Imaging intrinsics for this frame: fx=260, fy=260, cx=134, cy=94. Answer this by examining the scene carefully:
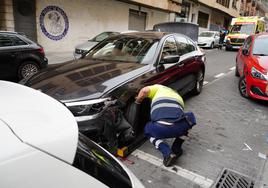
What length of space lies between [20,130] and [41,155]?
160mm

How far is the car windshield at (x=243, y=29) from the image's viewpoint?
20.0m

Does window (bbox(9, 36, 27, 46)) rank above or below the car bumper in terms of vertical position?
above

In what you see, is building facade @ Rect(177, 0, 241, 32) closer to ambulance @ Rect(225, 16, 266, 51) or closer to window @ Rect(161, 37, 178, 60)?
ambulance @ Rect(225, 16, 266, 51)

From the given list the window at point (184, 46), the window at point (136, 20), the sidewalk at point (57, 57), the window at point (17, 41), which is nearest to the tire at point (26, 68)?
the window at point (17, 41)

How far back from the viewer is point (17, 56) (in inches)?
296

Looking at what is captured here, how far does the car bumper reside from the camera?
224 inches

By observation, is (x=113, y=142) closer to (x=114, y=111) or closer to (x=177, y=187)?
(x=114, y=111)

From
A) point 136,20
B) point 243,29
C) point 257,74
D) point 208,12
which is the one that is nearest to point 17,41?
point 257,74

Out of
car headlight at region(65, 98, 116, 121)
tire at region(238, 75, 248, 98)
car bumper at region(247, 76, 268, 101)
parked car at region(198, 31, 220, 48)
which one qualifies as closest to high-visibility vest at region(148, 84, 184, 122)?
car headlight at region(65, 98, 116, 121)

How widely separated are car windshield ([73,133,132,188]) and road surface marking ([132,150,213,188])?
1.73 m

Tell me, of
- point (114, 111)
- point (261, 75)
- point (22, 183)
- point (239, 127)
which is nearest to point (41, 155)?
point (22, 183)

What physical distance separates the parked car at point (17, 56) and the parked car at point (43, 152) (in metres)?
6.39

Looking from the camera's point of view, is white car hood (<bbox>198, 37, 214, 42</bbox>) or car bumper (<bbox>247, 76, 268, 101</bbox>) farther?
white car hood (<bbox>198, 37, 214, 42</bbox>)

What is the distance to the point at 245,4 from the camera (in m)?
52.5
